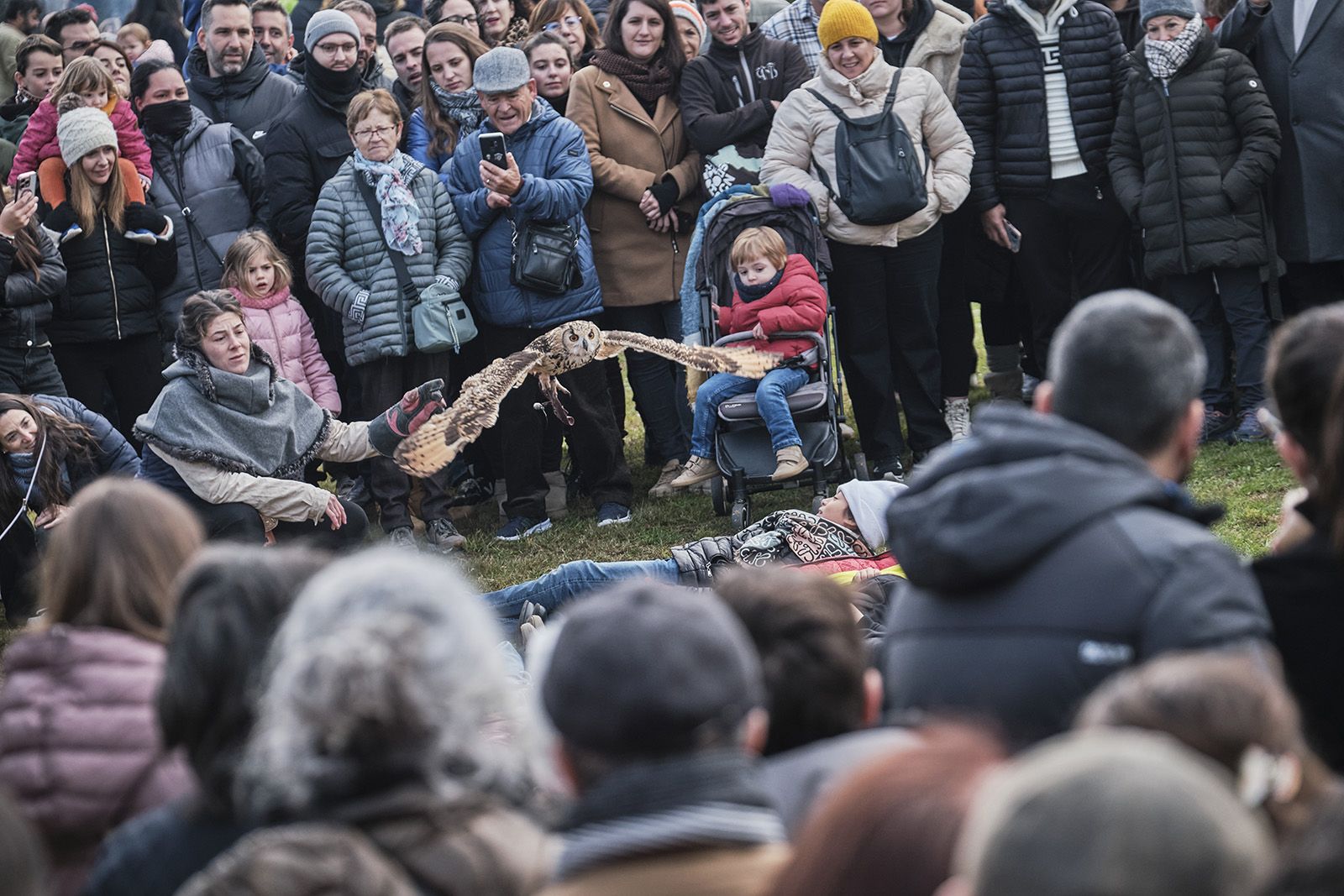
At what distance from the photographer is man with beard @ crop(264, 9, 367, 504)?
758 cm

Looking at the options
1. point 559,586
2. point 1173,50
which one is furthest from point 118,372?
point 1173,50

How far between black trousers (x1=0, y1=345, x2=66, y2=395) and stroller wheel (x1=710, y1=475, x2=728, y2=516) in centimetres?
297

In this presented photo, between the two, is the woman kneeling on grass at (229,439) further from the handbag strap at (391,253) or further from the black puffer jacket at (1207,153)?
the black puffer jacket at (1207,153)

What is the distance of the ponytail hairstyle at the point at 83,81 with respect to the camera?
285 inches

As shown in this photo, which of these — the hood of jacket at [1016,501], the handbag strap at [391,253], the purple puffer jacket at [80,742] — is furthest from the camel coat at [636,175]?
the purple puffer jacket at [80,742]

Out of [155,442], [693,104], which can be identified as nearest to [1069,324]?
[155,442]

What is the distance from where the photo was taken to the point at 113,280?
7281 mm

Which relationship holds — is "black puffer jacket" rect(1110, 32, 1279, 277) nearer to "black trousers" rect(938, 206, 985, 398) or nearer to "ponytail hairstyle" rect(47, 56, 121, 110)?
"black trousers" rect(938, 206, 985, 398)

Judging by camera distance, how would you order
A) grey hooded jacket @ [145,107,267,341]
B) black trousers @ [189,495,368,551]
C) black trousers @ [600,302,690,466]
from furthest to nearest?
black trousers @ [600,302,690,466] → grey hooded jacket @ [145,107,267,341] → black trousers @ [189,495,368,551]

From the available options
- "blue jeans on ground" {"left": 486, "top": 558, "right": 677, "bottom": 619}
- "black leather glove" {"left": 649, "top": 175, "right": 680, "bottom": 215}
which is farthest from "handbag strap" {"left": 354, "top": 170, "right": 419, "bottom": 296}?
"blue jeans on ground" {"left": 486, "top": 558, "right": 677, "bottom": 619}

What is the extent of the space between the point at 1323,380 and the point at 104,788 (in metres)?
2.18

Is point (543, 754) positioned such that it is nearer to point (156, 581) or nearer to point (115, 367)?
point (156, 581)

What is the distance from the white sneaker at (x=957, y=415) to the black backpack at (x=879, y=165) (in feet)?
3.74

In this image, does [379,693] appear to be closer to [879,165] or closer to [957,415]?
[879,165]
